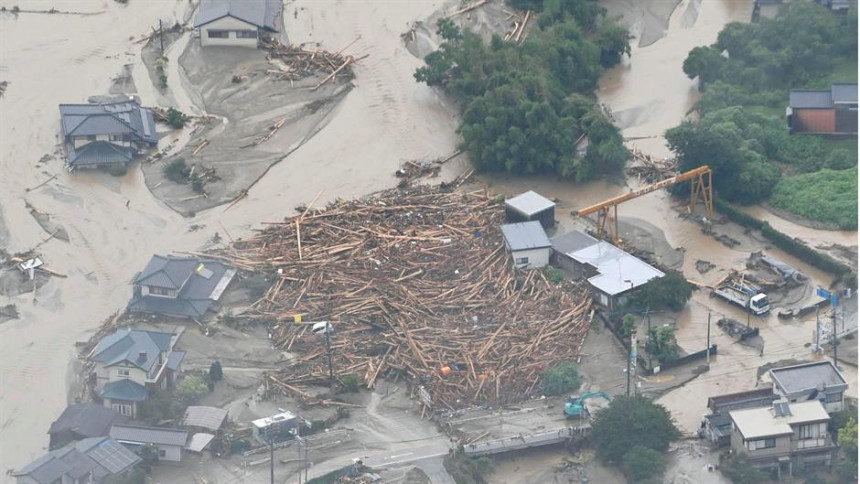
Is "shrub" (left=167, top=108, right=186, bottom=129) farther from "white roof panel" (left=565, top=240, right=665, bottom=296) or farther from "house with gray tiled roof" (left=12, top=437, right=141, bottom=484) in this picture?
"house with gray tiled roof" (left=12, top=437, right=141, bottom=484)

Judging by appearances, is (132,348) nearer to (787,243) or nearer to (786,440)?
(786,440)

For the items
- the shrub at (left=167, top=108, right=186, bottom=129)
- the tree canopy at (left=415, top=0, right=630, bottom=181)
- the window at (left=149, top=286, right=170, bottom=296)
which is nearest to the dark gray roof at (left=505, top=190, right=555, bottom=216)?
the tree canopy at (left=415, top=0, right=630, bottom=181)

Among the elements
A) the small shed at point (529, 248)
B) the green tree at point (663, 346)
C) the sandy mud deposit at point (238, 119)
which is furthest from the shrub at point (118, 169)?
the green tree at point (663, 346)

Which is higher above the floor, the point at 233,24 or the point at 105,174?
the point at 233,24

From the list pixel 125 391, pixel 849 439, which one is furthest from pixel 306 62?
pixel 849 439

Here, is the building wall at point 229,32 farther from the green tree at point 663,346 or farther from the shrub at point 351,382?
the green tree at point 663,346

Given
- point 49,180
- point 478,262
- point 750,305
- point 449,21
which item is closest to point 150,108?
point 49,180
